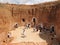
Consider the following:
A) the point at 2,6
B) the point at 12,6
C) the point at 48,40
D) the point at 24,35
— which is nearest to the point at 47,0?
the point at 12,6

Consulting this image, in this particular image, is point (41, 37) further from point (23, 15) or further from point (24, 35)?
point (23, 15)

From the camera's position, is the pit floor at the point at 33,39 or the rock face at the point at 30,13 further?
the rock face at the point at 30,13

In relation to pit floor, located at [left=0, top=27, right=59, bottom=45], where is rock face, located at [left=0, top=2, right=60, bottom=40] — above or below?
above

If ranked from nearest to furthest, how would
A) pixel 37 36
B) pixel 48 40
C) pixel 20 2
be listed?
pixel 48 40 → pixel 37 36 → pixel 20 2

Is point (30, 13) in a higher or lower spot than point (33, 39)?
higher

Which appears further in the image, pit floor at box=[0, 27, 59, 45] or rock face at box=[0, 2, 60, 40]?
rock face at box=[0, 2, 60, 40]

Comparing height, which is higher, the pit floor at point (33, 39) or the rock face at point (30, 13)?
the rock face at point (30, 13)

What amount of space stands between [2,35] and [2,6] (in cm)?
643

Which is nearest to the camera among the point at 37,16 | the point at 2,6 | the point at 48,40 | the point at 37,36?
the point at 48,40

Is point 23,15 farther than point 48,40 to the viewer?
Yes

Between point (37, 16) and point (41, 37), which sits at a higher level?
point (37, 16)

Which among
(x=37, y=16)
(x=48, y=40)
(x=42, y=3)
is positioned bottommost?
(x=48, y=40)

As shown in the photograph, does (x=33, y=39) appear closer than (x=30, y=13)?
Yes

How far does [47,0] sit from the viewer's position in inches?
1074
